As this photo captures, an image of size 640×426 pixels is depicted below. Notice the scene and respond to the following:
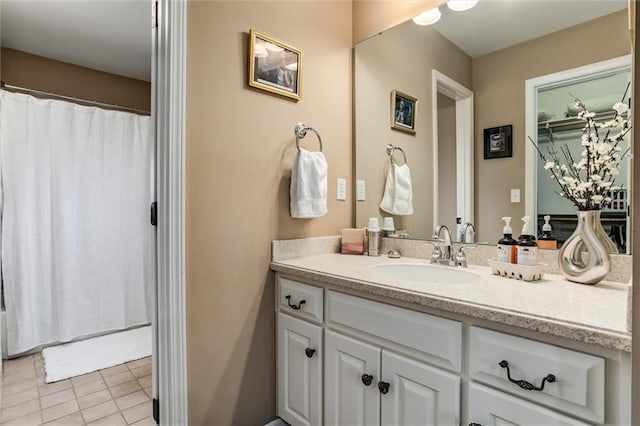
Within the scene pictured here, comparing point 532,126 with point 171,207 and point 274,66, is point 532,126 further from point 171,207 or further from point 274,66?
point 171,207

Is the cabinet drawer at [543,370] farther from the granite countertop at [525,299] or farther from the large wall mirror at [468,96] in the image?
the large wall mirror at [468,96]

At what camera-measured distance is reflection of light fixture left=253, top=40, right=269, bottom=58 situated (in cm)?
140

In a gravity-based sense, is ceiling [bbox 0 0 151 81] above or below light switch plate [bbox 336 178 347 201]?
above

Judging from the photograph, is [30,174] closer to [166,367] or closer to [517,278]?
[166,367]

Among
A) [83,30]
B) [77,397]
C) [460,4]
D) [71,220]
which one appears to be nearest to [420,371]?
[460,4]

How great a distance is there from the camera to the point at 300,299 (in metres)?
1.33

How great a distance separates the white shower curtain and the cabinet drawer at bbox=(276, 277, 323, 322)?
1.26 meters

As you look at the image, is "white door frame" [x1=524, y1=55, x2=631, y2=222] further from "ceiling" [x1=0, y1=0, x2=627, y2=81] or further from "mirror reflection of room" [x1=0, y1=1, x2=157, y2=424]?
"mirror reflection of room" [x1=0, y1=1, x2=157, y2=424]

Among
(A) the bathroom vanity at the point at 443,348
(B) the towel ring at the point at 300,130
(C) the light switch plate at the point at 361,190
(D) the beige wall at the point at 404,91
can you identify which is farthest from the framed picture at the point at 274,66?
(A) the bathroom vanity at the point at 443,348

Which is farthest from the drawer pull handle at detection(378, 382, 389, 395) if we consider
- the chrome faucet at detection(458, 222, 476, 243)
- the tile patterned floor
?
the tile patterned floor

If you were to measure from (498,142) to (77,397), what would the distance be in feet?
8.32

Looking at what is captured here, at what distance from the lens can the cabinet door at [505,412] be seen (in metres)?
0.72

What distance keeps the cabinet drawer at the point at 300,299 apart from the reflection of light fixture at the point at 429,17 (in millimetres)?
1364

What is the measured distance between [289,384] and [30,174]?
94.3 inches
